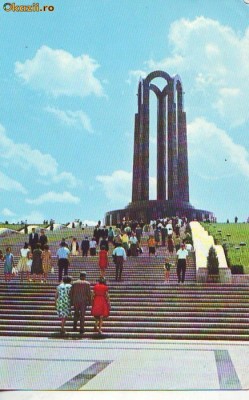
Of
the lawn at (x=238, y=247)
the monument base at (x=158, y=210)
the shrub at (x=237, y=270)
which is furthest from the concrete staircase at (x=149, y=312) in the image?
the monument base at (x=158, y=210)

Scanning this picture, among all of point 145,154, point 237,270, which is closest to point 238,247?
point 237,270

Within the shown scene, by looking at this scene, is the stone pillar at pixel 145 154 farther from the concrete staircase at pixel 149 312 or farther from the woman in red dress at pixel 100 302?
the woman in red dress at pixel 100 302

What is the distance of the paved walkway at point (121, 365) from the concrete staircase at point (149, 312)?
0.77m

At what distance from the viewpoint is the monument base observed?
5019cm

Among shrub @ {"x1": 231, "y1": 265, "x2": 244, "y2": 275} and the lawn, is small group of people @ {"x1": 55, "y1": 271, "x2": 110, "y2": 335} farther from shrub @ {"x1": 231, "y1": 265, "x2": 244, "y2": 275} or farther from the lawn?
the lawn

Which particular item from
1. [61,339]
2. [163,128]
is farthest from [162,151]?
[61,339]

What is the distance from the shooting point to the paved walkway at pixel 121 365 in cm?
711

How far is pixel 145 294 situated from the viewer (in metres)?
14.5

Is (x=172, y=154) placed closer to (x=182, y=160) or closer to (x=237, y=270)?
(x=182, y=160)

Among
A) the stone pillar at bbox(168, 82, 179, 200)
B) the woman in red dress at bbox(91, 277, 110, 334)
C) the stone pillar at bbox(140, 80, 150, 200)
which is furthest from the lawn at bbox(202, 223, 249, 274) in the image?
the stone pillar at bbox(140, 80, 150, 200)

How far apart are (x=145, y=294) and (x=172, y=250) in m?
7.45

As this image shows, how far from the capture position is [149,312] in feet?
43.9

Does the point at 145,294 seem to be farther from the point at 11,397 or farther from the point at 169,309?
the point at 11,397

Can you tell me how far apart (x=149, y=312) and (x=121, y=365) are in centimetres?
486
